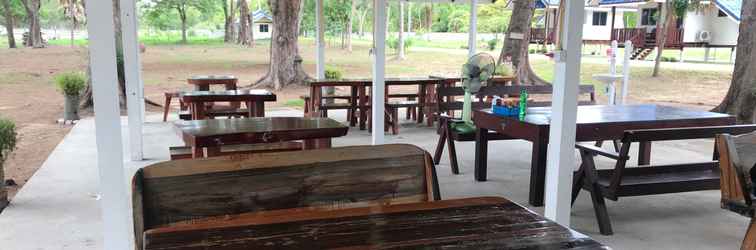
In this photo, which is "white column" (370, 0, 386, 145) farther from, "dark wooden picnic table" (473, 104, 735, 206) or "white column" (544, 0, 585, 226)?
"white column" (544, 0, 585, 226)

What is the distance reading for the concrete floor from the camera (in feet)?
11.6

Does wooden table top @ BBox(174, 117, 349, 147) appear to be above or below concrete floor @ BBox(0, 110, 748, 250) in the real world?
above

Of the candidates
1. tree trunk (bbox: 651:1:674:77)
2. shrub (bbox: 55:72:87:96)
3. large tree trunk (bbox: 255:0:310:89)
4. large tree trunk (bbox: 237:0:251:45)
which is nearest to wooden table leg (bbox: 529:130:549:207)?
shrub (bbox: 55:72:87:96)

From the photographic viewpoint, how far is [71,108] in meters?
8.53

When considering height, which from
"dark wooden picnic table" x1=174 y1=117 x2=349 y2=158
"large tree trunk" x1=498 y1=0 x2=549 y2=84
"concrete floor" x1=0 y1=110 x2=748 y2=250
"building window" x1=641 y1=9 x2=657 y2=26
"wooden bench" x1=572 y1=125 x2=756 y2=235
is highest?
"building window" x1=641 y1=9 x2=657 y2=26

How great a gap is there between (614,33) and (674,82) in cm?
932

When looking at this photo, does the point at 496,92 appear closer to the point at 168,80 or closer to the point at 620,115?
the point at 620,115

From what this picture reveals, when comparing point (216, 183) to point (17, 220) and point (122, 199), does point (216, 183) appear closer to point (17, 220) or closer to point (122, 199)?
point (122, 199)

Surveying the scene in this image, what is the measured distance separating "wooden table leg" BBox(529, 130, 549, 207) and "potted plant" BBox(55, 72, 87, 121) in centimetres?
693

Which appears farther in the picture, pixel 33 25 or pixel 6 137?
pixel 33 25

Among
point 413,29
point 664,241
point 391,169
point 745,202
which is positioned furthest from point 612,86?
point 413,29

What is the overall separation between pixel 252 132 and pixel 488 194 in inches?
85.5

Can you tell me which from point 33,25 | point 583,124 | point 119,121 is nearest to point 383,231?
point 119,121

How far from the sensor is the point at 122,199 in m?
2.69
